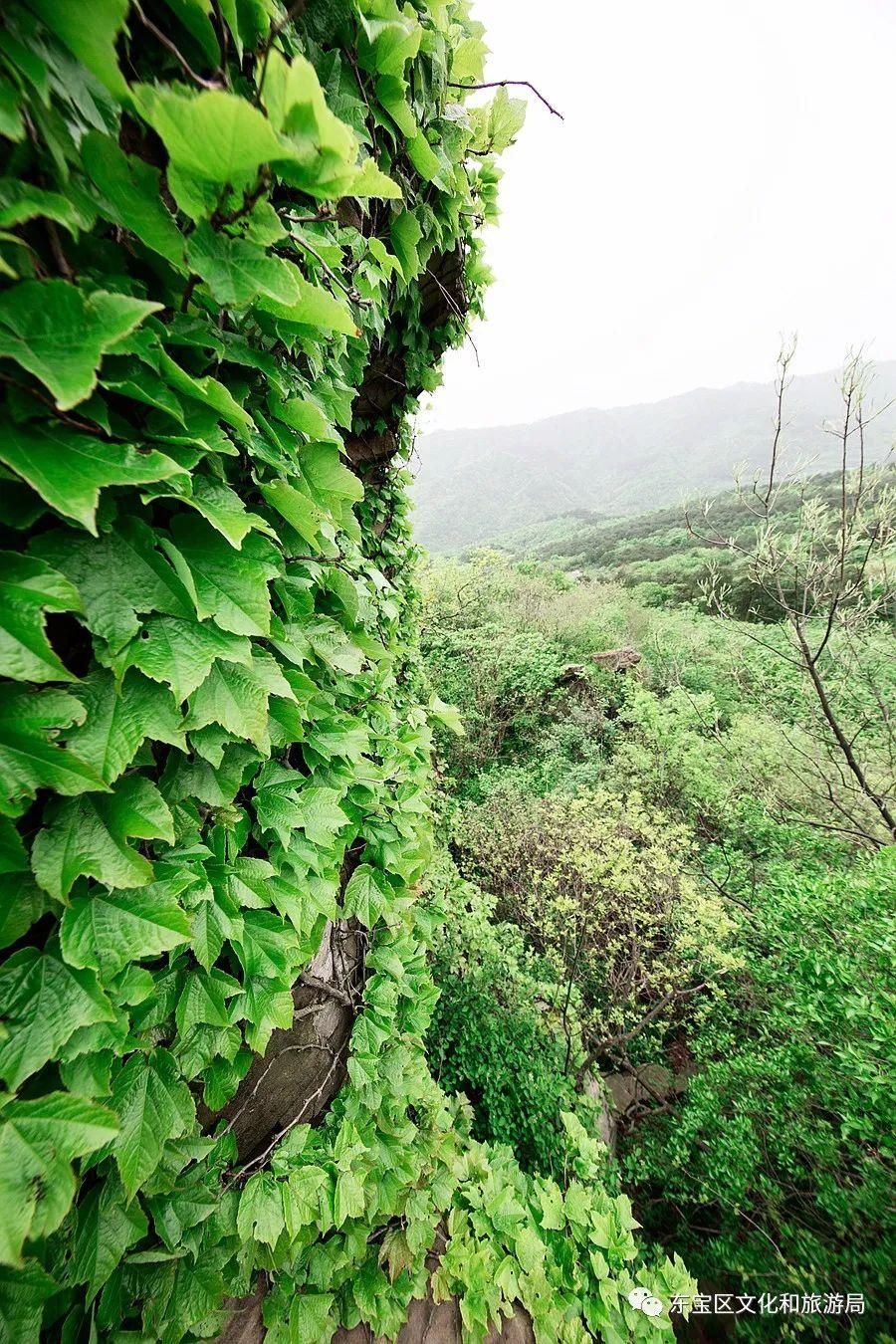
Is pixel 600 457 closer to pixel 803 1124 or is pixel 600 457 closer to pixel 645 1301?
pixel 803 1124

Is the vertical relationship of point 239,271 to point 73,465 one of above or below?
above

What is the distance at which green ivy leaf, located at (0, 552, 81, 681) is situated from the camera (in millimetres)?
612

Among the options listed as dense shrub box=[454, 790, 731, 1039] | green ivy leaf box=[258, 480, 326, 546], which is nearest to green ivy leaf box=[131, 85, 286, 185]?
green ivy leaf box=[258, 480, 326, 546]

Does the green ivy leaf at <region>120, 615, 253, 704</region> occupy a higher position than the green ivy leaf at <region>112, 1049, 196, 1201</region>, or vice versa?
the green ivy leaf at <region>120, 615, 253, 704</region>

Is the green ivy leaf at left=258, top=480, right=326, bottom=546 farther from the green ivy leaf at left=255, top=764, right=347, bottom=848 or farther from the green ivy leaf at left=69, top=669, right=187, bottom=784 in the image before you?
the green ivy leaf at left=255, top=764, right=347, bottom=848

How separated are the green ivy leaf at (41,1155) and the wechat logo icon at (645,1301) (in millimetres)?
3512

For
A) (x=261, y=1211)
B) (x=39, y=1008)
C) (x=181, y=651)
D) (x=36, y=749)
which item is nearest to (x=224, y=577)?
(x=181, y=651)

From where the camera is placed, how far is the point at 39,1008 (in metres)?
0.76

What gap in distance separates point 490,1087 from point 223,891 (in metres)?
5.06

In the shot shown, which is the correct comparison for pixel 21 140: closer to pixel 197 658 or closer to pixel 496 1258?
pixel 197 658

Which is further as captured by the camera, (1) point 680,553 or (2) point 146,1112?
(1) point 680,553

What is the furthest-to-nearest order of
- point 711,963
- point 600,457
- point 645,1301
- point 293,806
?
point 600,457 → point 711,963 → point 645,1301 → point 293,806

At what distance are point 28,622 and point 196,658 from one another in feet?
0.84

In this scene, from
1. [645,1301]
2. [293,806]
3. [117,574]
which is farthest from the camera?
[645,1301]
